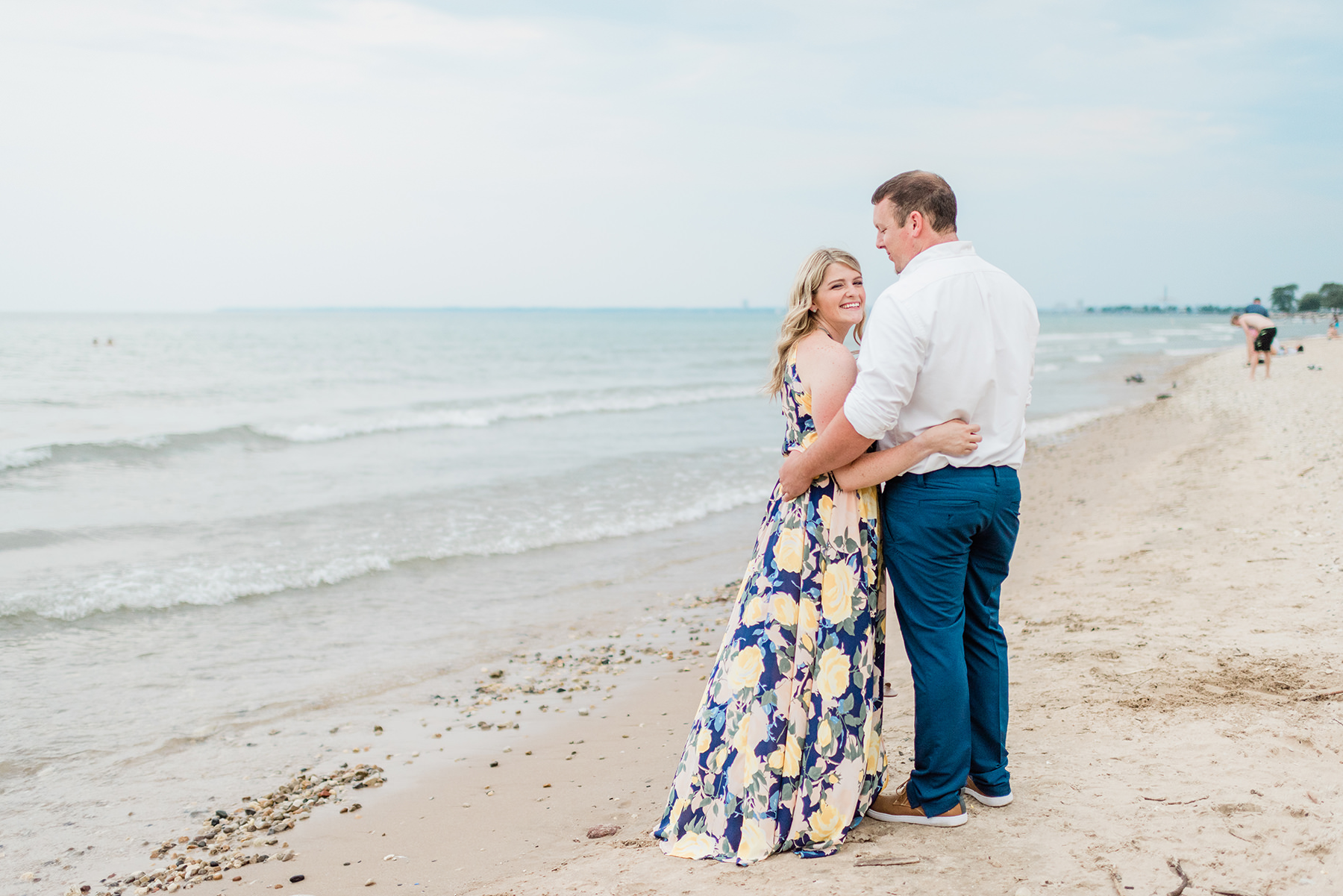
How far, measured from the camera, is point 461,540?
1028cm

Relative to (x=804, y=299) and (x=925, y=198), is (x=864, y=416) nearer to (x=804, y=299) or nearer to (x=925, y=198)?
(x=804, y=299)

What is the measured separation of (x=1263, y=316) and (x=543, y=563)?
24.4 metres

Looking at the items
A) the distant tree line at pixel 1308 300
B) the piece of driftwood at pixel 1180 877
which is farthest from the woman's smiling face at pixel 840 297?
the distant tree line at pixel 1308 300

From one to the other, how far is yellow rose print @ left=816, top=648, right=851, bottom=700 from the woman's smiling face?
112 centimetres

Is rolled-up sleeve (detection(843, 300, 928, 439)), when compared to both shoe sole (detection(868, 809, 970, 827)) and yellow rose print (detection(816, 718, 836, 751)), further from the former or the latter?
shoe sole (detection(868, 809, 970, 827))

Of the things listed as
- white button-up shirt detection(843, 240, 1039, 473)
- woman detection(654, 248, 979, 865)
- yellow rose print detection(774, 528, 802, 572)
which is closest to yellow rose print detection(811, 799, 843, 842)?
woman detection(654, 248, 979, 865)

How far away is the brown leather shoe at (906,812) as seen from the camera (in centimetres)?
318

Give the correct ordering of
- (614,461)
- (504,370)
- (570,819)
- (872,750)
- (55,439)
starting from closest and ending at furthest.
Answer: (872,750) → (570,819) → (614,461) → (55,439) → (504,370)

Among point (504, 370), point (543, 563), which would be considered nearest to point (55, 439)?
point (543, 563)

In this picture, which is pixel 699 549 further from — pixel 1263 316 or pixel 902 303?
pixel 1263 316

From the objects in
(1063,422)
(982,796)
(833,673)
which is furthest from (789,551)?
(1063,422)

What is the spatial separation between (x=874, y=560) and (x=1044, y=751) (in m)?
1.35

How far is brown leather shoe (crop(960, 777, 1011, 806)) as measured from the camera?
3301 mm

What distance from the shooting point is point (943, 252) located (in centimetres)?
293
